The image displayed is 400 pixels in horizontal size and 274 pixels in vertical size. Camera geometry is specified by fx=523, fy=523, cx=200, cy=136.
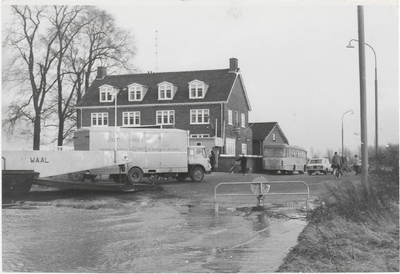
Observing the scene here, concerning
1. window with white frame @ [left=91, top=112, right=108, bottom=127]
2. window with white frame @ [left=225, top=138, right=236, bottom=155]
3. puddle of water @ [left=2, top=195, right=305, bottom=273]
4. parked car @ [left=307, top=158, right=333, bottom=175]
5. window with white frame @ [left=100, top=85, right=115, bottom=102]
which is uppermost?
window with white frame @ [left=100, top=85, right=115, bottom=102]

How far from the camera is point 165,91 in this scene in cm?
4294

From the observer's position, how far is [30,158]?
59.9 ft

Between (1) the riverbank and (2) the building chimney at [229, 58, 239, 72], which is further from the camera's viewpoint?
(2) the building chimney at [229, 58, 239, 72]

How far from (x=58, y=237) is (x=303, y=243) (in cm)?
532

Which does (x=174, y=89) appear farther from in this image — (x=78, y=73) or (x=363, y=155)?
(x=363, y=155)

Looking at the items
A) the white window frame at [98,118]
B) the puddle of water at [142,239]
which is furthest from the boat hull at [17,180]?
the white window frame at [98,118]

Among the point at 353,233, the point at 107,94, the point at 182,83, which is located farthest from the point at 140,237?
the point at 182,83

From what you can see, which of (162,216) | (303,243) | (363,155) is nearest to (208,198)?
(162,216)

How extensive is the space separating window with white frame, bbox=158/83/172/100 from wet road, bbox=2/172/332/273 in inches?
956

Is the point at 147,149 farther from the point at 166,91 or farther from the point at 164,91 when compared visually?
the point at 166,91

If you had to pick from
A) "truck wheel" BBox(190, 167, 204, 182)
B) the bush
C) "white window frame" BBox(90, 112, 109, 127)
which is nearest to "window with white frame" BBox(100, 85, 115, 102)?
"white window frame" BBox(90, 112, 109, 127)

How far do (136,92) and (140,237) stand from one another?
3124 centimetres

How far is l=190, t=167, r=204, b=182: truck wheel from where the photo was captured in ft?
89.1

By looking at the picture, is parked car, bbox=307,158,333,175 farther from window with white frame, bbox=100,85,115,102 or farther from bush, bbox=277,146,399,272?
bush, bbox=277,146,399,272
